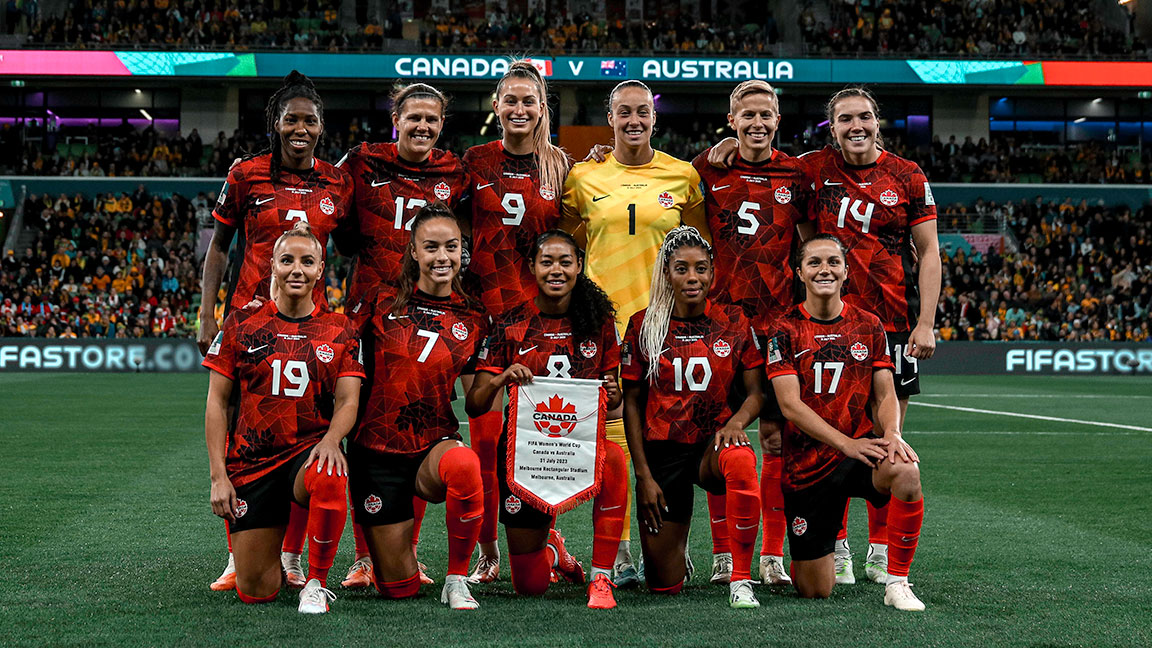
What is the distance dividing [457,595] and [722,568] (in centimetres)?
128

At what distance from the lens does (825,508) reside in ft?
14.9

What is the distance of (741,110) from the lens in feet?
17.0

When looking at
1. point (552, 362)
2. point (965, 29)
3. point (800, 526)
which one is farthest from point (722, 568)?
point (965, 29)

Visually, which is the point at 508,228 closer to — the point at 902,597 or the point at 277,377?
the point at 277,377

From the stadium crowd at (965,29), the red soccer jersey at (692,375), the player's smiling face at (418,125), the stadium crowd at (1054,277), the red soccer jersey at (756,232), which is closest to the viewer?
the red soccer jersey at (692,375)

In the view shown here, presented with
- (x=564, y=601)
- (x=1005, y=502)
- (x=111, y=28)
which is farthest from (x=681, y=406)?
(x=111, y=28)

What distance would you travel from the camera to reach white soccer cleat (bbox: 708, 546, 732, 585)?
4895mm

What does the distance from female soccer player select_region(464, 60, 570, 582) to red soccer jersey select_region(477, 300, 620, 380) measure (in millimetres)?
453

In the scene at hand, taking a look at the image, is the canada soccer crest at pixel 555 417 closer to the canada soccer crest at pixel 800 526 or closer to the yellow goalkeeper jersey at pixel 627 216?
the yellow goalkeeper jersey at pixel 627 216

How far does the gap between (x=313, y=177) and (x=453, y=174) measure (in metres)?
0.64

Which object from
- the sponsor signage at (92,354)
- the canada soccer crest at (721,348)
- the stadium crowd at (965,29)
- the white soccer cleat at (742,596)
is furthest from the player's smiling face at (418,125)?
the stadium crowd at (965,29)

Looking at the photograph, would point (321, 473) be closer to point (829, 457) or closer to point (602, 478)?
point (602, 478)

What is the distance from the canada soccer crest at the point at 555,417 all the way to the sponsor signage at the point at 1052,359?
64.6 ft

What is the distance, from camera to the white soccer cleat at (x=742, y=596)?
430 cm
